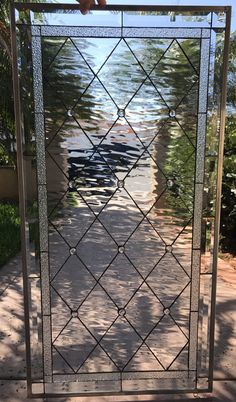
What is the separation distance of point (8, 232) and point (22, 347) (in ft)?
10.7

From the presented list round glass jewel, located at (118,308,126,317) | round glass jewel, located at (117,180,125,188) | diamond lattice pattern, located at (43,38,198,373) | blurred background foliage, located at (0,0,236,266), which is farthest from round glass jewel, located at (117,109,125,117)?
blurred background foliage, located at (0,0,236,266)

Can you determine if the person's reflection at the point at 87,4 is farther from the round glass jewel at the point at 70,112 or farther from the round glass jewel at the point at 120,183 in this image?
the round glass jewel at the point at 120,183

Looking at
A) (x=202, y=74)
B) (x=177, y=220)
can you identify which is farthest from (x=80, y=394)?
(x=202, y=74)

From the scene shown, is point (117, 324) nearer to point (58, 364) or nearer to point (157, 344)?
point (157, 344)

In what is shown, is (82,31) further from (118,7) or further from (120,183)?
(120,183)

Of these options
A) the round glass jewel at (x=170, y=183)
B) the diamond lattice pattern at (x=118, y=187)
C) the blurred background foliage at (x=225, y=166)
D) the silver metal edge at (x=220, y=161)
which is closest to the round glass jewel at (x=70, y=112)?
the diamond lattice pattern at (x=118, y=187)

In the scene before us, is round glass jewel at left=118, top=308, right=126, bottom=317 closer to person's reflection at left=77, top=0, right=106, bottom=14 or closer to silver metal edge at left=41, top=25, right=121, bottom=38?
silver metal edge at left=41, top=25, right=121, bottom=38

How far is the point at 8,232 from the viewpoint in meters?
6.01

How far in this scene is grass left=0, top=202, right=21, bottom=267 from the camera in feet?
16.9

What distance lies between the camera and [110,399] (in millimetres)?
2305

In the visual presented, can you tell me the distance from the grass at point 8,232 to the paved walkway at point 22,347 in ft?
2.22

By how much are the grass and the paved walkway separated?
68cm

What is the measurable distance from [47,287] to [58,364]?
1.61ft

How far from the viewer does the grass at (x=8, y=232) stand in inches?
203
